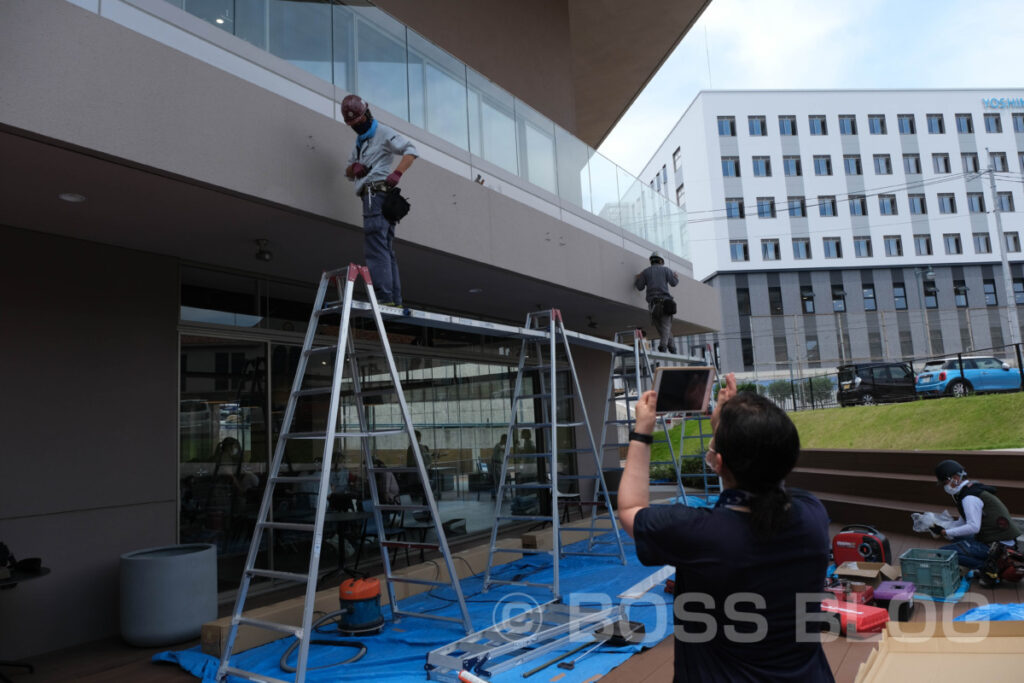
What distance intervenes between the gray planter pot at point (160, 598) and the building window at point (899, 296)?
1722 inches

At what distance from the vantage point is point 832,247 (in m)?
41.1

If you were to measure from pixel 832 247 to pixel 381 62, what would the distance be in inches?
1571

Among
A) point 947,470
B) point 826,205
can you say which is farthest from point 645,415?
point 826,205

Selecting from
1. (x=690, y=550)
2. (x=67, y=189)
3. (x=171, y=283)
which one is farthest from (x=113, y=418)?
(x=690, y=550)

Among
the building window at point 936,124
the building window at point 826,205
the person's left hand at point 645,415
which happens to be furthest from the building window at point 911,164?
the person's left hand at point 645,415

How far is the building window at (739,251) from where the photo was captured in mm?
40750

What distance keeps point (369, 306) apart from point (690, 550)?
362 cm

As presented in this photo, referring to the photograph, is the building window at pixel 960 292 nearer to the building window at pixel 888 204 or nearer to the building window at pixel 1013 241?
the building window at pixel 1013 241

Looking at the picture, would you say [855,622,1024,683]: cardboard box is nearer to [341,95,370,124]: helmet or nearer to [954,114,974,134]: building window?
[341,95,370,124]: helmet

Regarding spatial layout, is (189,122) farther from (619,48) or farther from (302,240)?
(619,48)

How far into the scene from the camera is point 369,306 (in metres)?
5.00

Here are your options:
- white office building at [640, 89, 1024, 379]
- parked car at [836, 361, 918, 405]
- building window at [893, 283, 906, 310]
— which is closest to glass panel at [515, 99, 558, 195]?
parked car at [836, 361, 918, 405]

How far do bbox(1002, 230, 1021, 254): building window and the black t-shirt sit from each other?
50817 mm

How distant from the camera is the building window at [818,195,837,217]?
41094 mm
